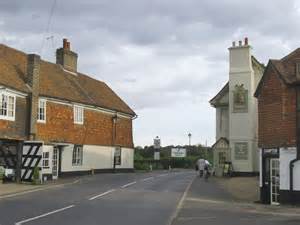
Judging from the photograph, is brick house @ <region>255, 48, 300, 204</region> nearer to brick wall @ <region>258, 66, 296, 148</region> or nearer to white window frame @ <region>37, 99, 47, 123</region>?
brick wall @ <region>258, 66, 296, 148</region>

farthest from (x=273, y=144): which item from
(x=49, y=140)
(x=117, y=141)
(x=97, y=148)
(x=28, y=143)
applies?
(x=117, y=141)

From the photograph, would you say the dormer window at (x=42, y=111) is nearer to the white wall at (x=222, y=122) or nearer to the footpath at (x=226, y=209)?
the footpath at (x=226, y=209)

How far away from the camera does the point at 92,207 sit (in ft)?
67.5

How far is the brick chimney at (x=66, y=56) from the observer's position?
4800 centimetres

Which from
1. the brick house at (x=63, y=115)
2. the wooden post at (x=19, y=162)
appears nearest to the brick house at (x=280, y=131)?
the wooden post at (x=19, y=162)

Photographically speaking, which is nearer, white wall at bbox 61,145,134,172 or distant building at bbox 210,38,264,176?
white wall at bbox 61,145,134,172

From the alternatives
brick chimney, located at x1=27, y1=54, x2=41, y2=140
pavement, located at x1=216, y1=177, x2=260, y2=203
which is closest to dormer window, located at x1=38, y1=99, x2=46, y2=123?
brick chimney, located at x1=27, y1=54, x2=41, y2=140

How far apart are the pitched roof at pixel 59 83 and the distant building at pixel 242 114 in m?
11.4

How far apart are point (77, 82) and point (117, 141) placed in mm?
6904

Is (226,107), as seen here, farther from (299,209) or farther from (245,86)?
(299,209)

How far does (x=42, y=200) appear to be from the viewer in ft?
75.8

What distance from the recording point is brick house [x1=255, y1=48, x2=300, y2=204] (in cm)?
2406

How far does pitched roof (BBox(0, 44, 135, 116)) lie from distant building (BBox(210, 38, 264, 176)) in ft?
37.4

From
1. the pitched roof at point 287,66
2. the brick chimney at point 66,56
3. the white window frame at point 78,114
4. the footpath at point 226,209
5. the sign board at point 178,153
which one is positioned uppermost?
the brick chimney at point 66,56
